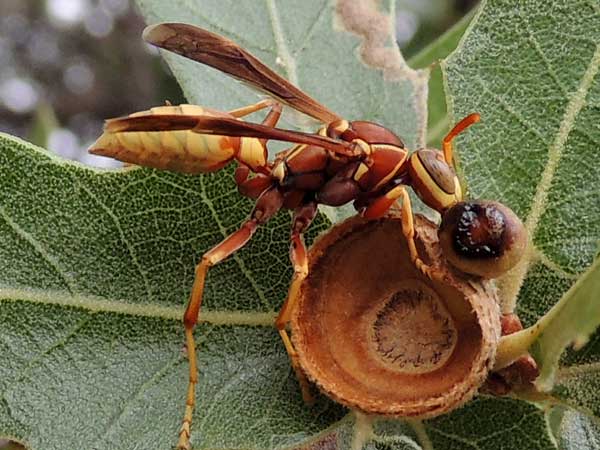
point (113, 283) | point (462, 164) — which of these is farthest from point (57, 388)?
point (462, 164)

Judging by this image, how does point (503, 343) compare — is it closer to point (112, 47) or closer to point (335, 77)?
point (335, 77)

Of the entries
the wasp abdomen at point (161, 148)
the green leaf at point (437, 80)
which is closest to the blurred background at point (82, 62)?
the green leaf at point (437, 80)

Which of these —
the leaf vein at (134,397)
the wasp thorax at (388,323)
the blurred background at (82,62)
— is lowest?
the blurred background at (82,62)

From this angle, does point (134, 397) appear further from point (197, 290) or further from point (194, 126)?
point (194, 126)

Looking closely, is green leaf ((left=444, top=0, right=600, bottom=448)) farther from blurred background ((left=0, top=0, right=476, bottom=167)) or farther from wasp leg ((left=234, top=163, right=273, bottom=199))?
blurred background ((left=0, top=0, right=476, bottom=167))

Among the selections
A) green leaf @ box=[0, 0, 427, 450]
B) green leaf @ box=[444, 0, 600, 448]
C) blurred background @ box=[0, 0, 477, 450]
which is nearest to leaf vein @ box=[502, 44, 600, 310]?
green leaf @ box=[444, 0, 600, 448]

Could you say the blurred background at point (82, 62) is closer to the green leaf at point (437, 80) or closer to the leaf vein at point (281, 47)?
the green leaf at point (437, 80)

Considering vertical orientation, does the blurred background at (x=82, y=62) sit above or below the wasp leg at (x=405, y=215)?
below
